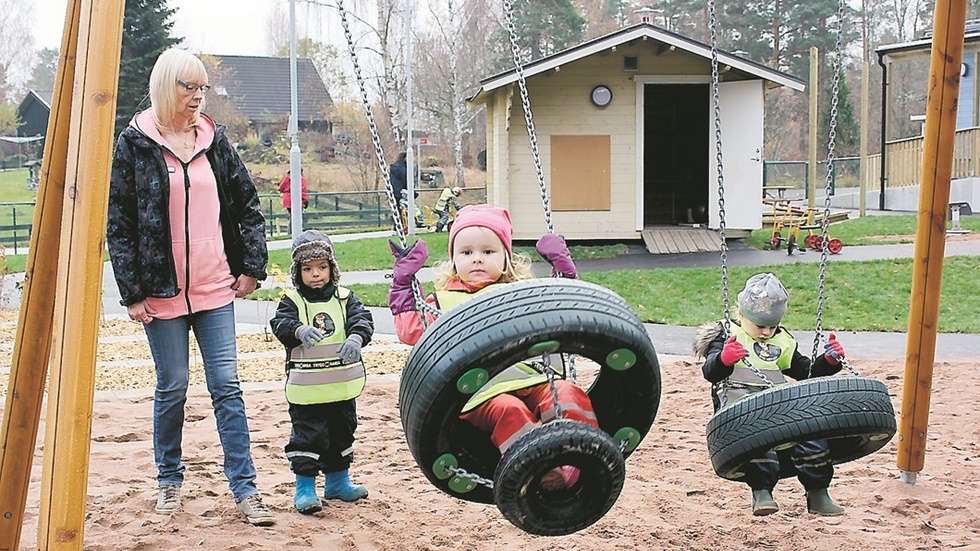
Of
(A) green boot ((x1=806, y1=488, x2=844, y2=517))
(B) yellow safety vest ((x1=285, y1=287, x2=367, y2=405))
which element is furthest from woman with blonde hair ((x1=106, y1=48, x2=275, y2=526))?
(A) green boot ((x1=806, y1=488, x2=844, y2=517))

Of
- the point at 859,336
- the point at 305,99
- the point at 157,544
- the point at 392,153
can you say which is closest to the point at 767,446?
the point at 157,544

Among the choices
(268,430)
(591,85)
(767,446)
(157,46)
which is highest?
(157,46)

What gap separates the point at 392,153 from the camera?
39.2m

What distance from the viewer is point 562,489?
10.1 feet

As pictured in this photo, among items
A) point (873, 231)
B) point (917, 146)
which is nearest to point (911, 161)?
point (917, 146)

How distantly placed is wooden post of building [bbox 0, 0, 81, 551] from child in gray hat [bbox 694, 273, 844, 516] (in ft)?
8.14

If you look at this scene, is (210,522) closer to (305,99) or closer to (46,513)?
(46,513)

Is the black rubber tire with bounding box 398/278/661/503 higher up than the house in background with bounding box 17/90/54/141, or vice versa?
the house in background with bounding box 17/90/54/141

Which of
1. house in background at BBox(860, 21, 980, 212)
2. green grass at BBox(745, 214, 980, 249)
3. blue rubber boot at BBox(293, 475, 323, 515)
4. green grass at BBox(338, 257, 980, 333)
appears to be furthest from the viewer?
house in background at BBox(860, 21, 980, 212)

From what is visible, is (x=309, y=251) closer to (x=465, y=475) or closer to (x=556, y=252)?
(x=556, y=252)

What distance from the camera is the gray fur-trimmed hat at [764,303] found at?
13.1ft

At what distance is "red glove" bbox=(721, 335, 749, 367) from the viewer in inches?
145

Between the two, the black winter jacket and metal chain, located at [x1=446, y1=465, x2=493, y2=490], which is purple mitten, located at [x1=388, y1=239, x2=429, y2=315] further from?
the black winter jacket

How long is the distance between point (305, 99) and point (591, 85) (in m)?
29.6
